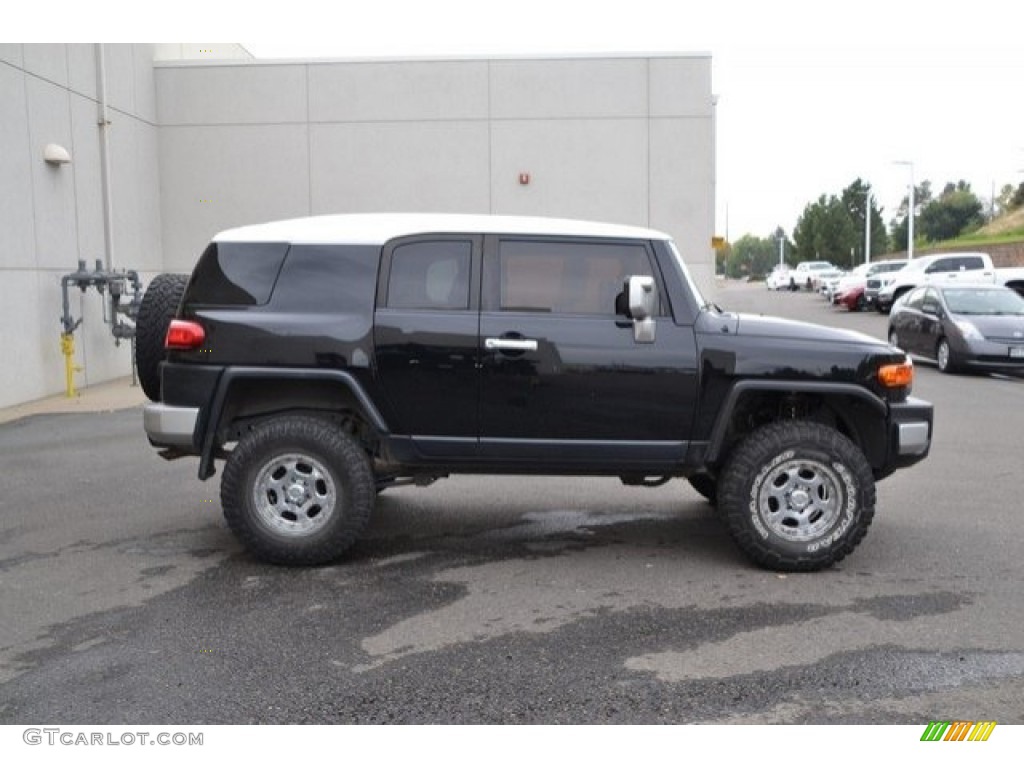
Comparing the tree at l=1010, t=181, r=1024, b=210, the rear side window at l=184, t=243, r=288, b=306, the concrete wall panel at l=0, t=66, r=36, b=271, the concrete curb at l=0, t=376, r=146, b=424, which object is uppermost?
the tree at l=1010, t=181, r=1024, b=210

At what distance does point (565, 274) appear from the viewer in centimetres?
593

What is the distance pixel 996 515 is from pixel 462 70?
1342 cm

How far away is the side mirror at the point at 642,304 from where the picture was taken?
5.55 m

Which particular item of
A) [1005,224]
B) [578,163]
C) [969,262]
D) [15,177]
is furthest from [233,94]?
[1005,224]

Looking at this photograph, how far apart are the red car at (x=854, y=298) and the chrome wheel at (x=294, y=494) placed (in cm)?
3147

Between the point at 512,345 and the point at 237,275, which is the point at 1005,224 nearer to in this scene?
the point at 512,345

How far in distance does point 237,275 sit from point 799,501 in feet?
11.4

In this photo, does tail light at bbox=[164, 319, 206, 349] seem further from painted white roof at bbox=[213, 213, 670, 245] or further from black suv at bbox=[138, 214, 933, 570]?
painted white roof at bbox=[213, 213, 670, 245]

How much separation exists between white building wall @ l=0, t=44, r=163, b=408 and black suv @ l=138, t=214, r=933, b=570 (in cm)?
858

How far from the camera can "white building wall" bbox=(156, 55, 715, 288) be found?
18.0m

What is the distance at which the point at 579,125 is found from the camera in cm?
1812

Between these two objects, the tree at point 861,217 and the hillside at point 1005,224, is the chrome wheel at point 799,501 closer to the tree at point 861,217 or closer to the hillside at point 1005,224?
the hillside at point 1005,224

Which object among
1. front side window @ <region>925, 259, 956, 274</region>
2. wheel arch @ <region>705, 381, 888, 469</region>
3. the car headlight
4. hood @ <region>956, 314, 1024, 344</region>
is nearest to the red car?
front side window @ <region>925, 259, 956, 274</region>

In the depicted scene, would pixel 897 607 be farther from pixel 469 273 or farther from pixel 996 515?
pixel 469 273
